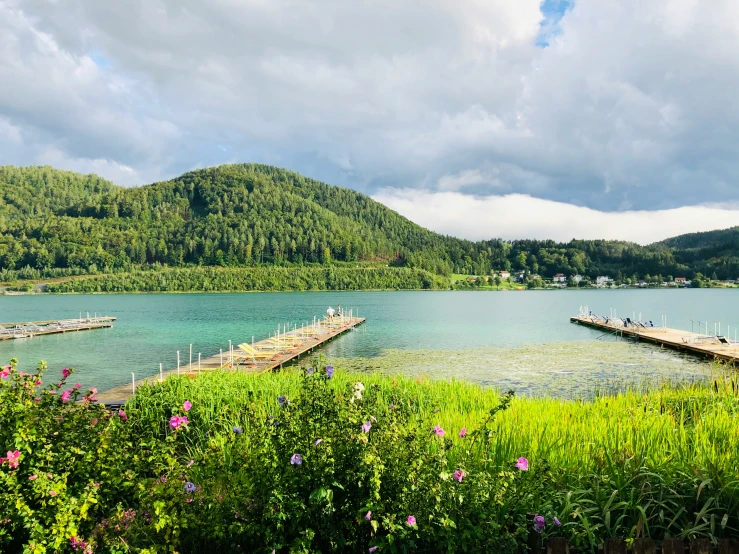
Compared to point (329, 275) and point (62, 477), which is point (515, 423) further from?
point (329, 275)

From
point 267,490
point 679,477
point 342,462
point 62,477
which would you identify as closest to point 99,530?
point 62,477

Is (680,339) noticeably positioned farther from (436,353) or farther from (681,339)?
(436,353)

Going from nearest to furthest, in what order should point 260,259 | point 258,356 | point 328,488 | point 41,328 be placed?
point 328,488
point 258,356
point 41,328
point 260,259

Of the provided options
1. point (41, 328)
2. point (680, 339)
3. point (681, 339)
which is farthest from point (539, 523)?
point (41, 328)

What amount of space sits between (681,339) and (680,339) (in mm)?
252

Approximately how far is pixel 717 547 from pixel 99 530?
4.23 m

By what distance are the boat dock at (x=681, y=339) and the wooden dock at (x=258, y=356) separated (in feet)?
62.0

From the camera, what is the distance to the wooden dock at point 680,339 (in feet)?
80.2

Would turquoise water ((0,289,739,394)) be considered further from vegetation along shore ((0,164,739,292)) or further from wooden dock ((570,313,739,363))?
vegetation along shore ((0,164,739,292))

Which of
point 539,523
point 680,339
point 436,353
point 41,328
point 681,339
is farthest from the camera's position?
point 41,328

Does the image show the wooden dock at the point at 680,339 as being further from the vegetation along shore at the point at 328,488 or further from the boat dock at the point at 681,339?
the vegetation along shore at the point at 328,488

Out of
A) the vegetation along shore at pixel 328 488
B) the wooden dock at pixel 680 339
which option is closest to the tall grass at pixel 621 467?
the vegetation along shore at pixel 328 488

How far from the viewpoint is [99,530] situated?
3.54 m

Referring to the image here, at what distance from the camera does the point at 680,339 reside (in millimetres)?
30453
